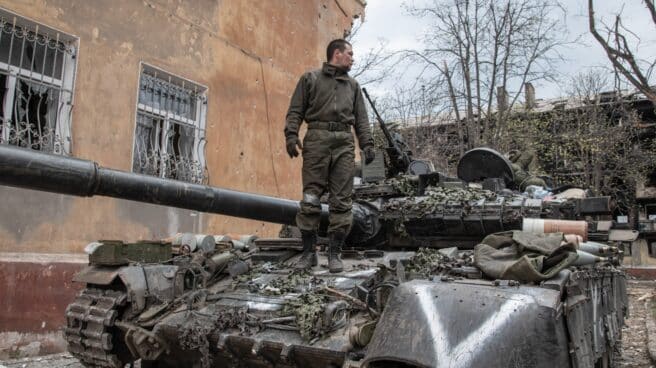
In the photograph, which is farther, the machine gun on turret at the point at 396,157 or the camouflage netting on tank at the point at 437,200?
the machine gun on turret at the point at 396,157

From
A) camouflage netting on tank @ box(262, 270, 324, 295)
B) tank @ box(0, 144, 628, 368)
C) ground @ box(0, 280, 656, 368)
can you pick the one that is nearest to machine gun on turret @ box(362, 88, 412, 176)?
tank @ box(0, 144, 628, 368)

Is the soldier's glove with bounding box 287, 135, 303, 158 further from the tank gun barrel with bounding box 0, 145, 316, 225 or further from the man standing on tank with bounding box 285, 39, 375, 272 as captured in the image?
the tank gun barrel with bounding box 0, 145, 316, 225

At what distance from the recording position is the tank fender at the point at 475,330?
2922 mm

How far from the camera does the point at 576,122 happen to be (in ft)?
65.3

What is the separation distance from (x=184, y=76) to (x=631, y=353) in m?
7.22

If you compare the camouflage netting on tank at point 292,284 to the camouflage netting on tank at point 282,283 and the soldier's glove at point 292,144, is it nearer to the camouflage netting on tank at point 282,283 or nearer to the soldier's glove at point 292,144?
the camouflage netting on tank at point 282,283

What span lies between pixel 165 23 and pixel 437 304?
6425mm

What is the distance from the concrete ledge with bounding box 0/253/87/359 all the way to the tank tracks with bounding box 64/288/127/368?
1.94 meters

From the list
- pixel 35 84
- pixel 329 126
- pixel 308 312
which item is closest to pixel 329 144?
pixel 329 126

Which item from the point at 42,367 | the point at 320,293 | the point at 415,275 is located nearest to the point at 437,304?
the point at 415,275

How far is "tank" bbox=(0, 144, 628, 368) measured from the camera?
3.05 metres

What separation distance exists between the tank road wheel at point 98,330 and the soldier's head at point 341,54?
2.52 metres

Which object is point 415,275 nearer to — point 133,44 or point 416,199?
point 416,199

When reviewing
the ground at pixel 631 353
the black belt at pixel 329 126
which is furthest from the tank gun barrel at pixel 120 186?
the ground at pixel 631 353
